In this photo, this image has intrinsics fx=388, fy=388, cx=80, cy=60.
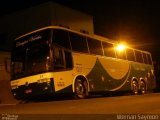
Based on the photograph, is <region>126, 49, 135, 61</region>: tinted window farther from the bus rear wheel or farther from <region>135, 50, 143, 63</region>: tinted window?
the bus rear wheel

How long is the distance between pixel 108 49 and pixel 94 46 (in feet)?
6.51

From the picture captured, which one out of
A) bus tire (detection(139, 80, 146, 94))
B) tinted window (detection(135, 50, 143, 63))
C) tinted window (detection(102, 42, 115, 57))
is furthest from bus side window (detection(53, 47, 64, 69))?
tinted window (detection(135, 50, 143, 63))

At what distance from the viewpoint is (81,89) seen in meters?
17.0

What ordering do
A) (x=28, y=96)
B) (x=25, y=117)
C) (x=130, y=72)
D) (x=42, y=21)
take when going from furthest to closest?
(x=42, y=21)
(x=130, y=72)
(x=28, y=96)
(x=25, y=117)

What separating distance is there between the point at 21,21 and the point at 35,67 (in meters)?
22.1

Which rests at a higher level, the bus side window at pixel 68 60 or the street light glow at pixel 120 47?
the street light glow at pixel 120 47

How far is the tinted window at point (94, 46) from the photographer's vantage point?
1908cm

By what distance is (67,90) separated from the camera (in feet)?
52.3

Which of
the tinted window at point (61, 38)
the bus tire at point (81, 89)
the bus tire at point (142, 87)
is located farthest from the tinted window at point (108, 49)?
the tinted window at point (61, 38)

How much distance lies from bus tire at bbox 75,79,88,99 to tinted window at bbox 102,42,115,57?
3.67m

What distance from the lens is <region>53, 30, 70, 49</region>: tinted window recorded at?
16128mm

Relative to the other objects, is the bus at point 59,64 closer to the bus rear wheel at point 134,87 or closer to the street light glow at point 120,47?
the street light glow at point 120,47

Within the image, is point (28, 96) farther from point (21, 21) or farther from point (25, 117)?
point (21, 21)

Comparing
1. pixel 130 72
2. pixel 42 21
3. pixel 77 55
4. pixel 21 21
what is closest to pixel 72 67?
pixel 77 55
